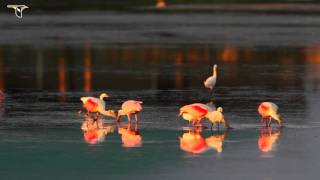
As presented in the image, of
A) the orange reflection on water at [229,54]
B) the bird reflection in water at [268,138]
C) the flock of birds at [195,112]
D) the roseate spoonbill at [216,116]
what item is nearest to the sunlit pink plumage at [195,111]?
the flock of birds at [195,112]

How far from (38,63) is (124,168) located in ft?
66.6

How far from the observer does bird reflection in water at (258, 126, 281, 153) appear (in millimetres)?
16173

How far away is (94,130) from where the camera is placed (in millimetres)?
18219

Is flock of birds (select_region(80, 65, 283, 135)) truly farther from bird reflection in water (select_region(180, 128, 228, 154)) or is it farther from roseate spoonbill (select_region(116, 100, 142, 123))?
bird reflection in water (select_region(180, 128, 228, 154))

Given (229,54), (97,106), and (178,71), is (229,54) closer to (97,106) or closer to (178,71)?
(178,71)

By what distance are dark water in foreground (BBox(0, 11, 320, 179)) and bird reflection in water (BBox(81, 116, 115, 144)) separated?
0.16m

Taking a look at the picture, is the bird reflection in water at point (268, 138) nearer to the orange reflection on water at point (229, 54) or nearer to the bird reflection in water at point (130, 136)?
the bird reflection in water at point (130, 136)

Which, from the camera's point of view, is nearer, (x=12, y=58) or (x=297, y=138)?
(x=297, y=138)

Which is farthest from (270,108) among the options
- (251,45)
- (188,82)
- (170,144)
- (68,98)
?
(251,45)

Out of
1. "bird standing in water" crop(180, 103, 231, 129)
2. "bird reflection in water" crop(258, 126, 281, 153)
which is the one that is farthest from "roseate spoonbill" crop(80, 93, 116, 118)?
"bird reflection in water" crop(258, 126, 281, 153)

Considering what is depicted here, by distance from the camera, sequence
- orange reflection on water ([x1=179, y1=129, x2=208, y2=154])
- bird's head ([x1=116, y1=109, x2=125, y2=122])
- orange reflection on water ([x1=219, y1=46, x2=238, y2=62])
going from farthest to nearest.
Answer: orange reflection on water ([x1=219, y1=46, x2=238, y2=62])
bird's head ([x1=116, y1=109, x2=125, y2=122])
orange reflection on water ([x1=179, y1=129, x2=208, y2=154])

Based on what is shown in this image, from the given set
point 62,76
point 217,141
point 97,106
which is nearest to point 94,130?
point 97,106

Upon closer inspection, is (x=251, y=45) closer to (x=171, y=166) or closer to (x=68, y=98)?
(x=68, y=98)

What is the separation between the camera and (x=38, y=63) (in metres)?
34.2
